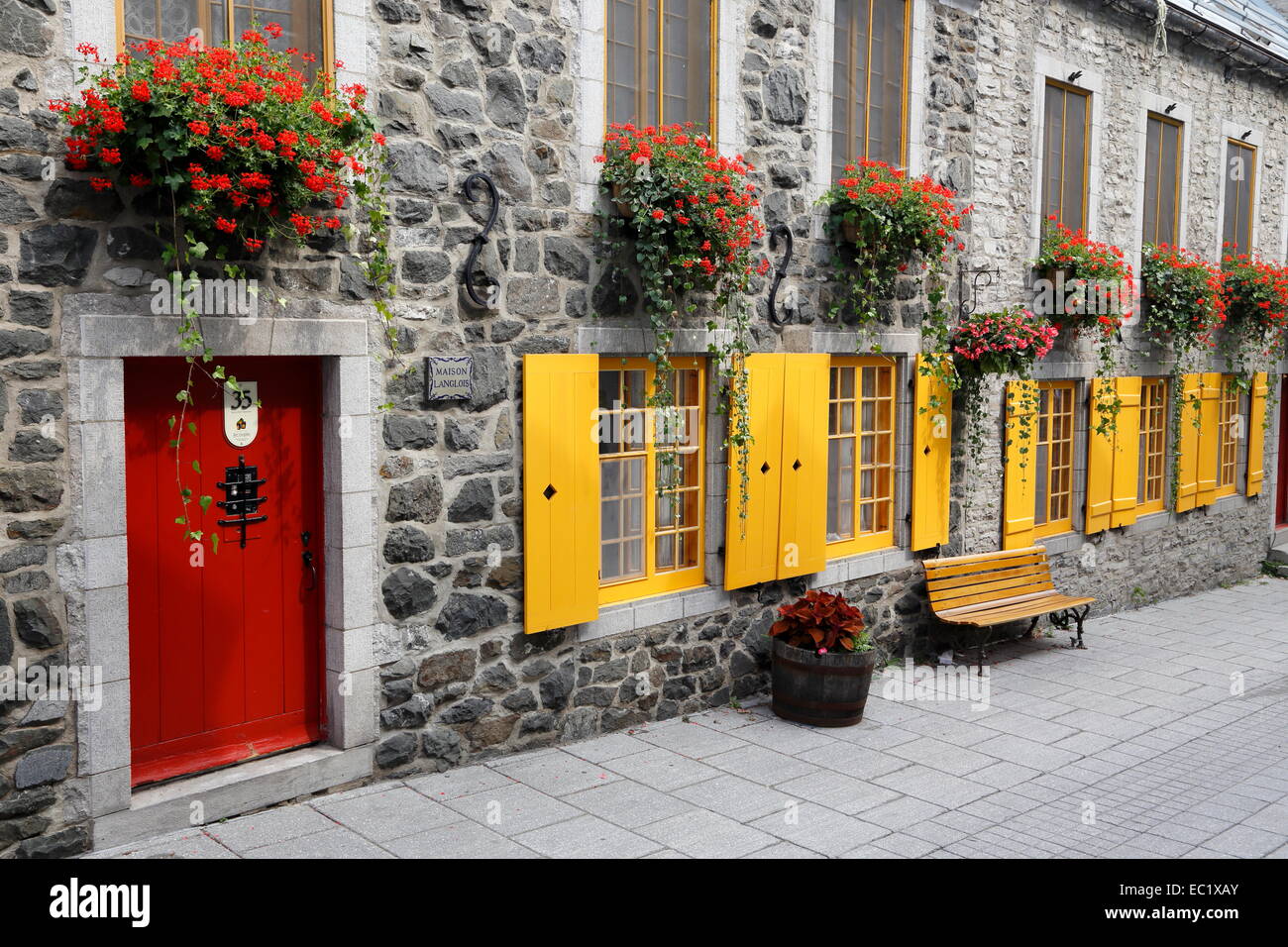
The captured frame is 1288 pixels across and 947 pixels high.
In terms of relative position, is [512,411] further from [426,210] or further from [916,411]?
[916,411]

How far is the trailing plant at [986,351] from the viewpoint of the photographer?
895cm

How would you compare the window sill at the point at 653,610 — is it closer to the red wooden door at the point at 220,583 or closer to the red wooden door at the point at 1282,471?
the red wooden door at the point at 220,583

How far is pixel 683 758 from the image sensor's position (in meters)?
6.61

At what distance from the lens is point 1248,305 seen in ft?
41.2

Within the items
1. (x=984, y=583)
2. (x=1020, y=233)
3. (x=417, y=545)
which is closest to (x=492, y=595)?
(x=417, y=545)

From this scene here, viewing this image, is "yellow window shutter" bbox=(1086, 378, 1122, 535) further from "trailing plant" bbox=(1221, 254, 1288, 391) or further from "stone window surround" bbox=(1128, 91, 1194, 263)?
"trailing plant" bbox=(1221, 254, 1288, 391)

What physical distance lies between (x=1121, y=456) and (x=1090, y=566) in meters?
1.11

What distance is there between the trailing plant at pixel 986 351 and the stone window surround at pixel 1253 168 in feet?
15.1

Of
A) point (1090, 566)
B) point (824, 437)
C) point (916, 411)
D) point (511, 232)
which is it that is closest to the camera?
point (511, 232)

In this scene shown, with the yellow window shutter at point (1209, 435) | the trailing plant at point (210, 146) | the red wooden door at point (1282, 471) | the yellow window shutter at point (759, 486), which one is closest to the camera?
the trailing plant at point (210, 146)

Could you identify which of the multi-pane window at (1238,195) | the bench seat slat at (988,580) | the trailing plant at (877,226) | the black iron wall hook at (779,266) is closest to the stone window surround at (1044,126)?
the trailing plant at (877,226)

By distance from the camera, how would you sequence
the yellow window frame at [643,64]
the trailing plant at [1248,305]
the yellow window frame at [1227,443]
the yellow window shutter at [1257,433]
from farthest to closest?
the yellow window shutter at [1257,433]
the yellow window frame at [1227,443]
the trailing plant at [1248,305]
the yellow window frame at [643,64]

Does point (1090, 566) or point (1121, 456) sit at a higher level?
point (1121, 456)

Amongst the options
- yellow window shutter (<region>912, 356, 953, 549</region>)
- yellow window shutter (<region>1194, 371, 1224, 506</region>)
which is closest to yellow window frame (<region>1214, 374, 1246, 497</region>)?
yellow window shutter (<region>1194, 371, 1224, 506</region>)
